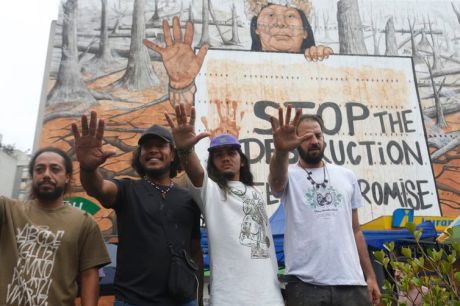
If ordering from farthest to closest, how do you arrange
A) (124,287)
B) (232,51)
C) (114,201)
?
1. (232,51)
2. (114,201)
3. (124,287)

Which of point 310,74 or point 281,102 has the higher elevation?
point 310,74

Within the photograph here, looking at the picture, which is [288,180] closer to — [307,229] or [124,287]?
[307,229]

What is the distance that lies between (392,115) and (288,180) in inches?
343

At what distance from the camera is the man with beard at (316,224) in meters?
2.02

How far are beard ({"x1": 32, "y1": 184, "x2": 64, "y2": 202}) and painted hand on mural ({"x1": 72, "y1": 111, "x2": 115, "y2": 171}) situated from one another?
0.22m

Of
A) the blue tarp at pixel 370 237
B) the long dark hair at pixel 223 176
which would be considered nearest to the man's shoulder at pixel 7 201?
the long dark hair at pixel 223 176

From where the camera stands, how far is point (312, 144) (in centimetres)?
230

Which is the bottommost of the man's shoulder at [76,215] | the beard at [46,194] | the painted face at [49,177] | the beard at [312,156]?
the man's shoulder at [76,215]

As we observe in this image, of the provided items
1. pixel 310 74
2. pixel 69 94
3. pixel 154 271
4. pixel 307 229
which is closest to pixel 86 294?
pixel 154 271

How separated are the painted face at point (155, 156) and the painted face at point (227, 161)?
0.27 meters

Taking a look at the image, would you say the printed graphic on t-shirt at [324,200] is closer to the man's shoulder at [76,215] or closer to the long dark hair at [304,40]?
the man's shoulder at [76,215]

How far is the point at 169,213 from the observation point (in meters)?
2.00

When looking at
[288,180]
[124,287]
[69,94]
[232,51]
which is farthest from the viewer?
[232,51]

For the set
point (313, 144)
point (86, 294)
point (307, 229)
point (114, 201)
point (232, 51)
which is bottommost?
point (86, 294)
